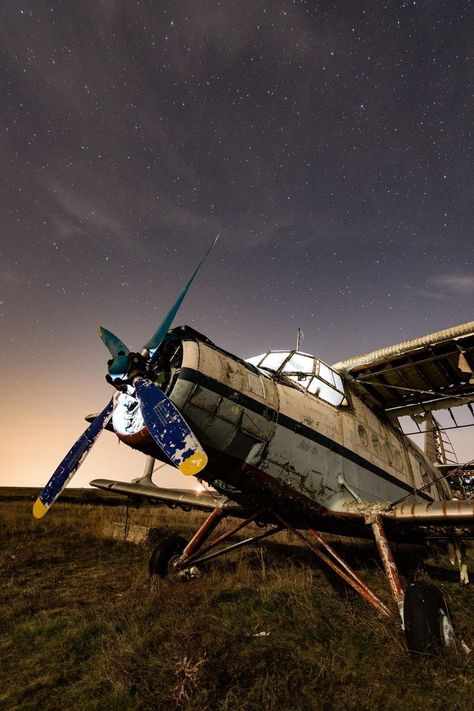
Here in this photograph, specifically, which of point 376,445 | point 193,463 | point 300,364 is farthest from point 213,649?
point 376,445

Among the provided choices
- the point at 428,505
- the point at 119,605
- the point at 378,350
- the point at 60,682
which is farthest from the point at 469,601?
the point at 60,682

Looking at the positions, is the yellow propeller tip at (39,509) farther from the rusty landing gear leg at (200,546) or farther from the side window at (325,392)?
the side window at (325,392)

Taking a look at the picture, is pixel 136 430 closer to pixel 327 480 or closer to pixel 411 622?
pixel 327 480

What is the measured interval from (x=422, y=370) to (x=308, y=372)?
3.09 meters

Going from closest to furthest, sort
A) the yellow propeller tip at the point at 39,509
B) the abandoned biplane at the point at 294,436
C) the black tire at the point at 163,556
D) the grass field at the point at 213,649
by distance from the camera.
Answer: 1. the grass field at the point at 213,649
2. the abandoned biplane at the point at 294,436
3. the yellow propeller tip at the point at 39,509
4. the black tire at the point at 163,556

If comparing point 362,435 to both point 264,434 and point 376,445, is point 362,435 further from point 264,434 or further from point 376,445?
point 264,434

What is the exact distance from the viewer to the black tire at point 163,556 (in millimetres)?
6410

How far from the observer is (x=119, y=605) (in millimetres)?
4938

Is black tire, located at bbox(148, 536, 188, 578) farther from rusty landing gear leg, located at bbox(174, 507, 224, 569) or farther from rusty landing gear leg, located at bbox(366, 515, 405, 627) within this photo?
rusty landing gear leg, located at bbox(366, 515, 405, 627)

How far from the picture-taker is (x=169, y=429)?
373 cm

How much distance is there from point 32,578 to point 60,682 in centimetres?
452

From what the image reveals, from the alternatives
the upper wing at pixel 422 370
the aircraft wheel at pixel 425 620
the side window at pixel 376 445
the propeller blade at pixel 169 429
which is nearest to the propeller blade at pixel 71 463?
the propeller blade at pixel 169 429

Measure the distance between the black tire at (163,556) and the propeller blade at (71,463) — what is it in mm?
2685

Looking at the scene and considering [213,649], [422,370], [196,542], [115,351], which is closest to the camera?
[213,649]
